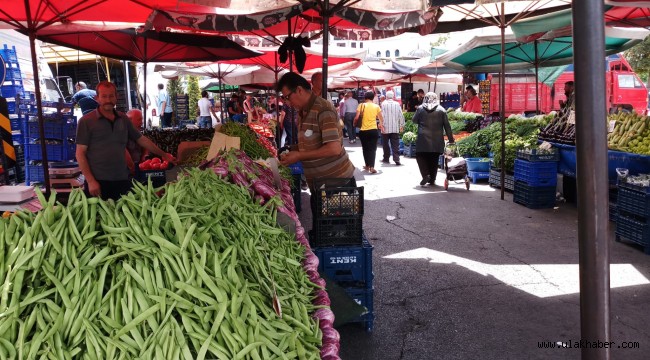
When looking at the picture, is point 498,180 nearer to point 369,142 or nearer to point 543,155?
point 543,155

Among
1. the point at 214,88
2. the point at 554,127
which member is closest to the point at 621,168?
the point at 554,127

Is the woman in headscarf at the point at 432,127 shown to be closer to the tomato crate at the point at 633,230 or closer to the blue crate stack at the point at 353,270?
the tomato crate at the point at 633,230

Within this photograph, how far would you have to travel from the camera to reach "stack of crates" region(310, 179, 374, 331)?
13.6 feet

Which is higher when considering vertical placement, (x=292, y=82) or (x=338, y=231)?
(x=292, y=82)

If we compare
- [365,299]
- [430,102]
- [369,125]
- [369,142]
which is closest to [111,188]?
[365,299]

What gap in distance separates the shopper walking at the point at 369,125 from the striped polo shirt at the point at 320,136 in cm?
747

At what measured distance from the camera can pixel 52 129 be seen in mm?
8961

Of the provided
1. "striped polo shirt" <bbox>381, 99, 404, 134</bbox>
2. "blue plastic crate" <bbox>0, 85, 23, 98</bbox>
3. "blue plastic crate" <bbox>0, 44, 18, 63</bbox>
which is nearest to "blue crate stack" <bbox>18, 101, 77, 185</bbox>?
"blue plastic crate" <bbox>0, 85, 23, 98</bbox>

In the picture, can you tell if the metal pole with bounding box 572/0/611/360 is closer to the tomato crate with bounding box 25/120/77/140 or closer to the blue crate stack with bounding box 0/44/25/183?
the tomato crate with bounding box 25/120/77/140

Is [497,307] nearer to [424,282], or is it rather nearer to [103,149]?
[424,282]

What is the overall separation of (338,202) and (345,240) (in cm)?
31

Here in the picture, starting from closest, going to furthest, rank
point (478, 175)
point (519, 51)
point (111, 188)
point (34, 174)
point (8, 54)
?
point (111, 188)
point (34, 174)
point (8, 54)
point (478, 175)
point (519, 51)

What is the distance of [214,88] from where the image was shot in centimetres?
2853

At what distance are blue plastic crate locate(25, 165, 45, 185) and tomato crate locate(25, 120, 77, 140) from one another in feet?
1.82
